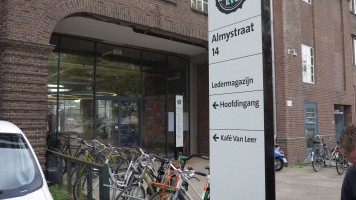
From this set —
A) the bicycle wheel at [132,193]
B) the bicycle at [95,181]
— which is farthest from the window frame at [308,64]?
the bicycle wheel at [132,193]

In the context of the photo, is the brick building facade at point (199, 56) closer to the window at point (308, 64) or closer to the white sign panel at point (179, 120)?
the window at point (308, 64)

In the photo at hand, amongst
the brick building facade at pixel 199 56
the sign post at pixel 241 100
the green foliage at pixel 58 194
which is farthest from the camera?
the brick building facade at pixel 199 56

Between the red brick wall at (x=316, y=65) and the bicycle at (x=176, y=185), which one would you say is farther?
the red brick wall at (x=316, y=65)

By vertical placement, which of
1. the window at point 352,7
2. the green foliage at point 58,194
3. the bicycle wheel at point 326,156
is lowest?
the green foliage at point 58,194

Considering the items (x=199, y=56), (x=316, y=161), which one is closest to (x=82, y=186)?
(x=316, y=161)

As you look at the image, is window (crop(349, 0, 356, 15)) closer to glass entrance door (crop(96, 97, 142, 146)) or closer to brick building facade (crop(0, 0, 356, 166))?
brick building facade (crop(0, 0, 356, 166))

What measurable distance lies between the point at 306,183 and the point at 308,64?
24.5ft

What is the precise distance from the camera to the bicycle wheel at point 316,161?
40.1ft

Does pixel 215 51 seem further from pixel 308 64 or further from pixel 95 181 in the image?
pixel 308 64

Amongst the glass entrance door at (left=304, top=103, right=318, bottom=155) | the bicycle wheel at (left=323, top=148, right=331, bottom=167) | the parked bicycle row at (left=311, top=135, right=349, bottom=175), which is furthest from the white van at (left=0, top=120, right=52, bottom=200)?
the glass entrance door at (left=304, top=103, right=318, bottom=155)

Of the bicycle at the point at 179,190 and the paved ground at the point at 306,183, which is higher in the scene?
the bicycle at the point at 179,190

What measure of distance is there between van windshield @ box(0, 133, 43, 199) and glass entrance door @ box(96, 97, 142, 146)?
8.83m

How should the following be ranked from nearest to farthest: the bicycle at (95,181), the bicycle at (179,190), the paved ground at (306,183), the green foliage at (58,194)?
the bicycle at (179,190)
the bicycle at (95,181)
the green foliage at (58,194)
the paved ground at (306,183)

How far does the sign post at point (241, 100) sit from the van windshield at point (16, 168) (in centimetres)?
195
